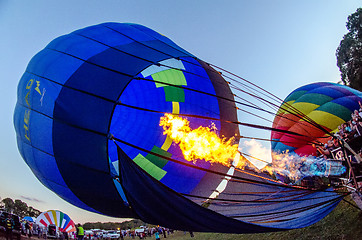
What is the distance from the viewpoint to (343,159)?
3516mm

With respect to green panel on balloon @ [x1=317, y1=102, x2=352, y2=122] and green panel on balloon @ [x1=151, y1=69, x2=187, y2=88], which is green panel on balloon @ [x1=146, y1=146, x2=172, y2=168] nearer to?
green panel on balloon @ [x1=151, y1=69, x2=187, y2=88]

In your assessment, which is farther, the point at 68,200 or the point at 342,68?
the point at 342,68

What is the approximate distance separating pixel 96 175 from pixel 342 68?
1673cm

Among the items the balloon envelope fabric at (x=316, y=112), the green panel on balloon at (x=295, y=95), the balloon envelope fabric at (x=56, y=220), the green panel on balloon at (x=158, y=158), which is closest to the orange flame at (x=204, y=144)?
the green panel on balloon at (x=158, y=158)

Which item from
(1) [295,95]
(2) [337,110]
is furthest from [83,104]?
(1) [295,95]

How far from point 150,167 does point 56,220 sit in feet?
31.2

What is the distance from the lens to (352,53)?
14.2m

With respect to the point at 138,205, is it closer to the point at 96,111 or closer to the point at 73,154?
the point at 73,154

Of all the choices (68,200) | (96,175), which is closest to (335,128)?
(96,175)

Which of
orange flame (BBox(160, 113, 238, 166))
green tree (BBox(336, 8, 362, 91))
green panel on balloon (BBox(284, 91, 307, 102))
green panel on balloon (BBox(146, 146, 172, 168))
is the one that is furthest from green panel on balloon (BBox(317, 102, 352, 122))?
green tree (BBox(336, 8, 362, 91))

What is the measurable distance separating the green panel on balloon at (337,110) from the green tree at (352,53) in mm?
8315

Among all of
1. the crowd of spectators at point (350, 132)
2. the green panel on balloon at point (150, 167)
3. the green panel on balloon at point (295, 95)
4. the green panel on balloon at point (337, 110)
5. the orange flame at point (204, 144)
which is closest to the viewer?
the crowd of spectators at point (350, 132)

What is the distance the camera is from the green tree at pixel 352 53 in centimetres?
1342

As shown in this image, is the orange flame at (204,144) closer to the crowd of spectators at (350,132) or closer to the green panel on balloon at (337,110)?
the crowd of spectators at (350,132)
